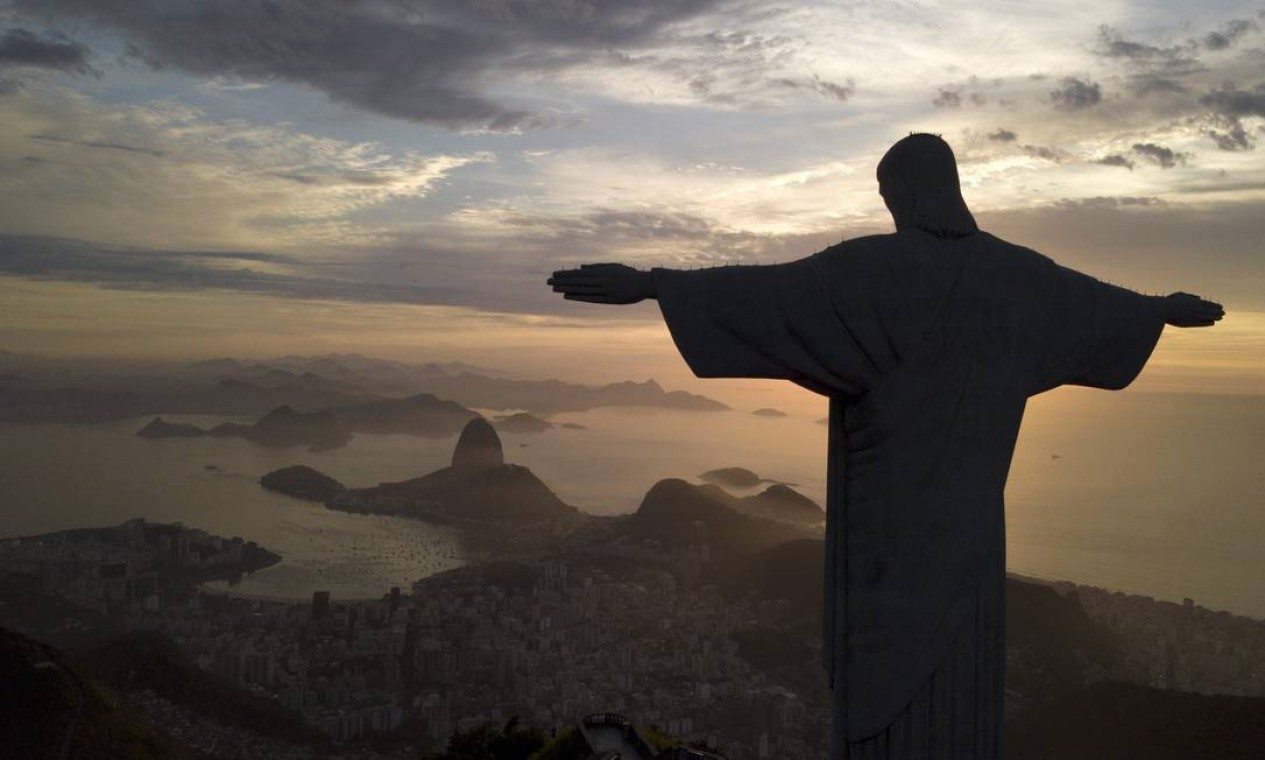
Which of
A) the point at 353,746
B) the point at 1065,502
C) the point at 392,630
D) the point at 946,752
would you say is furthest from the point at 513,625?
the point at 1065,502

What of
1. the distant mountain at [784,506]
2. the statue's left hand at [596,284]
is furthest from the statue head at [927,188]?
the distant mountain at [784,506]

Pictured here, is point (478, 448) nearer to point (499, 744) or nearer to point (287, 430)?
point (287, 430)

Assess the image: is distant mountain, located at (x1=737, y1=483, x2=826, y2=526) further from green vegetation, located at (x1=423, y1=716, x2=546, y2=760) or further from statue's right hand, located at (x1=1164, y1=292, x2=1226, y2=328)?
statue's right hand, located at (x1=1164, y1=292, x2=1226, y2=328)

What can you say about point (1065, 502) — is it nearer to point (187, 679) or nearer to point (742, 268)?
point (187, 679)

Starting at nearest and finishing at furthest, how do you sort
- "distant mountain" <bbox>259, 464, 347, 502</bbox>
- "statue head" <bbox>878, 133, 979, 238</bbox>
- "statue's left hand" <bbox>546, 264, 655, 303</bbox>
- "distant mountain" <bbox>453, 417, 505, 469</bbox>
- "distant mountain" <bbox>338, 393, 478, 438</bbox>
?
"statue's left hand" <bbox>546, 264, 655, 303</bbox> < "statue head" <bbox>878, 133, 979, 238</bbox> < "distant mountain" <bbox>259, 464, 347, 502</bbox> < "distant mountain" <bbox>453, 417, 505, 469</bbox> < "distant mountain" <bbox>338, 393, 478, 438</bbox>

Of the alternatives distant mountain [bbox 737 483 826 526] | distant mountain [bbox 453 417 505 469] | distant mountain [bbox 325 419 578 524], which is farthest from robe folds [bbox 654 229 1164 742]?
distant mountain [bbox 453 417 505 469]

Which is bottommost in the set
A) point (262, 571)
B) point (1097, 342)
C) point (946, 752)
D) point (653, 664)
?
point (262, 571)
